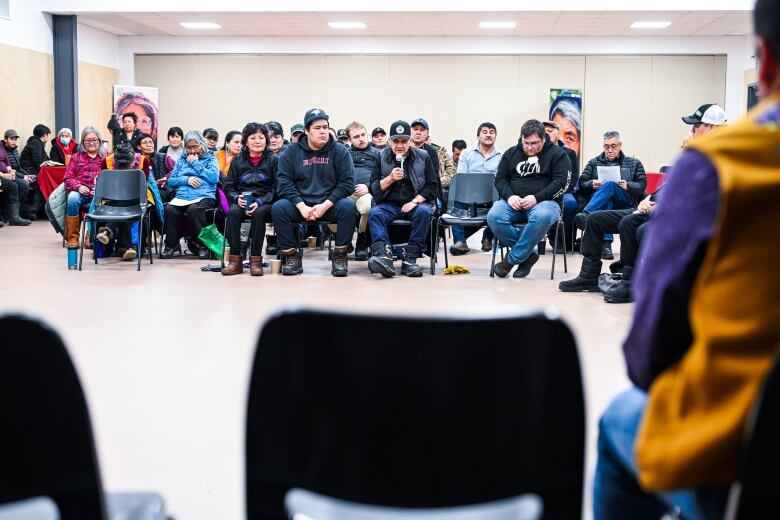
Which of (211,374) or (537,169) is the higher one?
(537,169)

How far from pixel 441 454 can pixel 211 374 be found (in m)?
2.60

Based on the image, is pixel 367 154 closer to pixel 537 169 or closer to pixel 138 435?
pixel 537 169

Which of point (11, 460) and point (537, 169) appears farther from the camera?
point (537, 169)

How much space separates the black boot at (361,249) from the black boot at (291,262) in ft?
3.91

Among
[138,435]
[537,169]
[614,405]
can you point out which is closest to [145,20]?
[537,169]

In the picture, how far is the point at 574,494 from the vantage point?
3.73 ft

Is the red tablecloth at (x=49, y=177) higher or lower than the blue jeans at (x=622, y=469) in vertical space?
higher

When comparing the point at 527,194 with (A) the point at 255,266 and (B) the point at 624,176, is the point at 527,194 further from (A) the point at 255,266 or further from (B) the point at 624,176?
(A) the point at 255,266

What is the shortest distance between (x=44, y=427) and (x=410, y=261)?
5727mm

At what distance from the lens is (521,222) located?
679 cm

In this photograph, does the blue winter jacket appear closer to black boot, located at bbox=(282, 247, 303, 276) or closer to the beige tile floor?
the beige tile floor

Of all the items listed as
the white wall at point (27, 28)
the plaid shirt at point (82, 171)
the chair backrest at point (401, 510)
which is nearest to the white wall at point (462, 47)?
the white wall at point (27, 28)

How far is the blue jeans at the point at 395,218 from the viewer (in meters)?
6.82

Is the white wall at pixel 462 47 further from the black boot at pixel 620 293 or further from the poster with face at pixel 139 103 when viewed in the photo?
the black boot at pixel 620 293
